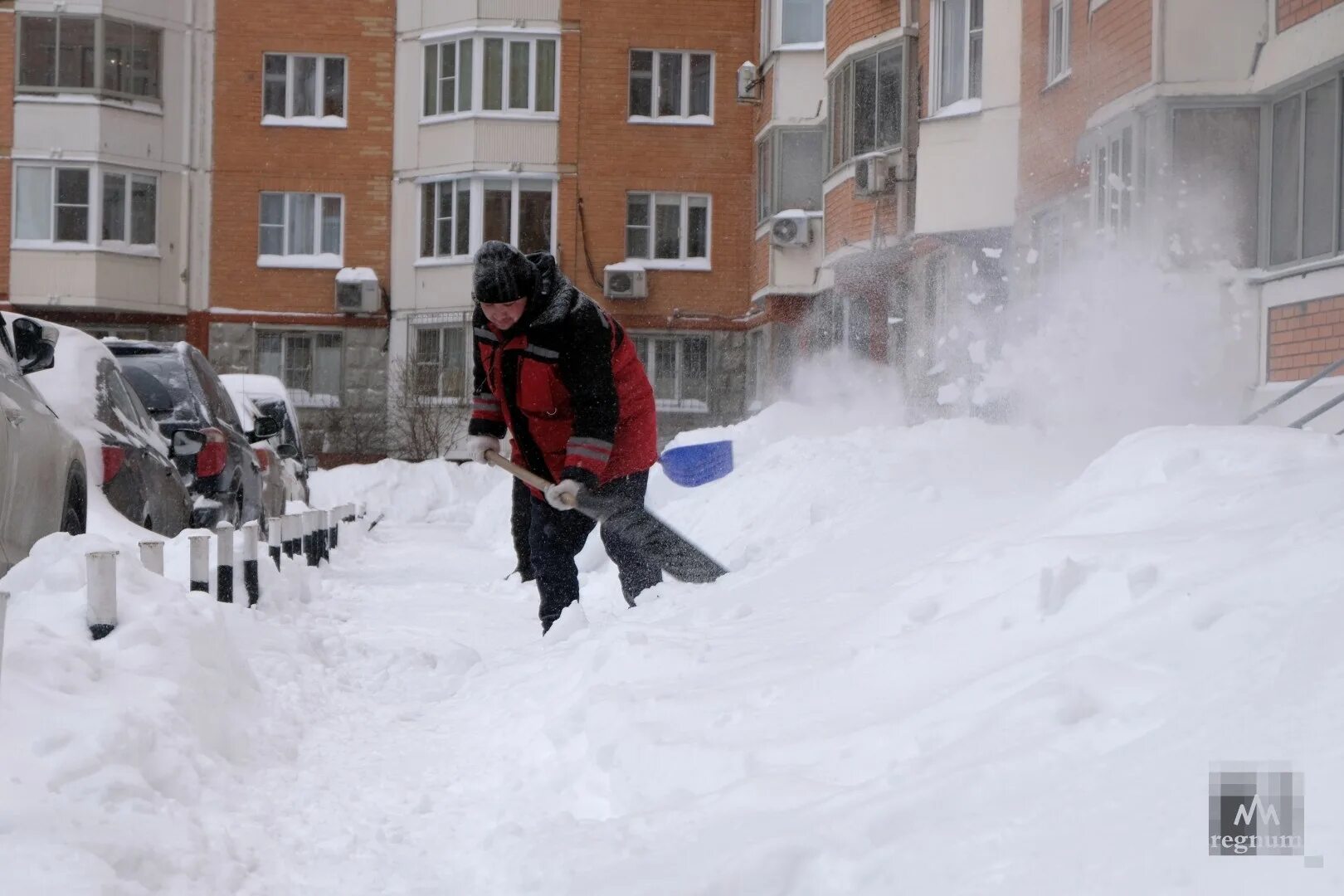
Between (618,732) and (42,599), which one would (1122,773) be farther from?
(42,599)

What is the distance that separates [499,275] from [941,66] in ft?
43.1

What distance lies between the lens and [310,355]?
2972 centimetres

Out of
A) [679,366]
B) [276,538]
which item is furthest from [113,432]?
[679,366]

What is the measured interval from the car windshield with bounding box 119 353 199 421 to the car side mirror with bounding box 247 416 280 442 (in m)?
0.88

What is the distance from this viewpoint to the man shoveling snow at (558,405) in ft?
20.6

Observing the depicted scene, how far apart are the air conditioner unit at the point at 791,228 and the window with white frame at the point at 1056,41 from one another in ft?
32.2

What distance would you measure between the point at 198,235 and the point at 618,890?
1111 inches

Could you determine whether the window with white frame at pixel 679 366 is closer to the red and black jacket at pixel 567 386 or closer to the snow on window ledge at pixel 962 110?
the snow on window ledge at pixel 962 110

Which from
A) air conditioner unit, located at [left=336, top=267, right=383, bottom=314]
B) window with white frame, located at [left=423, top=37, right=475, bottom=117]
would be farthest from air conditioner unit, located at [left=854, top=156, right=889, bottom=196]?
air conditioner unit, located at [left=336, top=267, right=383, bottom=314]

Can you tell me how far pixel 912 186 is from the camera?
19.7m

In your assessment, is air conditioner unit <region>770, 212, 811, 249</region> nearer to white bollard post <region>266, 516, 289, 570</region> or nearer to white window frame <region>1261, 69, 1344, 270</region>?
white window frame <region>1261, 69, 1344, 270</region>

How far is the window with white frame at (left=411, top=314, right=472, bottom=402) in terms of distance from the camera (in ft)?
93.3

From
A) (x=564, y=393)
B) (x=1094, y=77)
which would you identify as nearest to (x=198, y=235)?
(x=1094, y=77)

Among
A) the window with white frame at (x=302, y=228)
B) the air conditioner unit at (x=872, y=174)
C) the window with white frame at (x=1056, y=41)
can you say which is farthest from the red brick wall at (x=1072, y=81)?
the window with white frame at (x=302, y=228)
